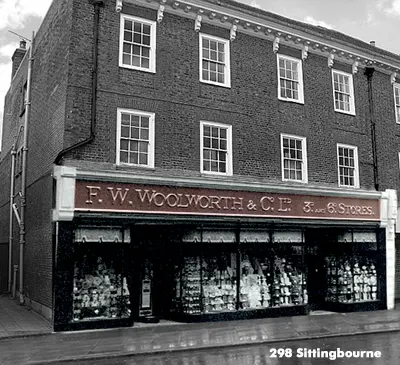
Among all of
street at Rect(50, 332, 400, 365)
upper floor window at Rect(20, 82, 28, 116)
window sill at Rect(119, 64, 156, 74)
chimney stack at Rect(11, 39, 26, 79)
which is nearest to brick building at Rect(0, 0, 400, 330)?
window sill at Rect(119, 64, 156, 74)

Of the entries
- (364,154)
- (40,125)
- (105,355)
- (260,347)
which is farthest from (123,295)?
(364,154)

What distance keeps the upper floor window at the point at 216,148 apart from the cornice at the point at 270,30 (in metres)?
3.32

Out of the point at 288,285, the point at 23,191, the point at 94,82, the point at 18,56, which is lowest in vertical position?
the point at 288,285

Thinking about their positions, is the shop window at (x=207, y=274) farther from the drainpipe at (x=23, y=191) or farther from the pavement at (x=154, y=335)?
the drainpipe at (x=23, y=191)

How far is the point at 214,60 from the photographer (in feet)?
50.1

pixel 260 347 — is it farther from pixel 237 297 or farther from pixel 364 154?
pixel 364 154

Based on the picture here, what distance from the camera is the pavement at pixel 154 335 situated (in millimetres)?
9680

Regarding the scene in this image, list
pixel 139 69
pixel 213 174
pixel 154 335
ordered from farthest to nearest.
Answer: pixel 213 174
pixel 139 69
pixel 154 335

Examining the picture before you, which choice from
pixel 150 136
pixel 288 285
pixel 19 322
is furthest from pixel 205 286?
pixel 19 322

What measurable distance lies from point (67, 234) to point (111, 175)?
1982 millimetres

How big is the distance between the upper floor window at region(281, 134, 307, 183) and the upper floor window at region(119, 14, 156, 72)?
17.9 ft

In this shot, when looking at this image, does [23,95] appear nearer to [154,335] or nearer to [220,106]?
[220,106]

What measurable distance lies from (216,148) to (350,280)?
706cm

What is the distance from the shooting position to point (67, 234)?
469 inches
